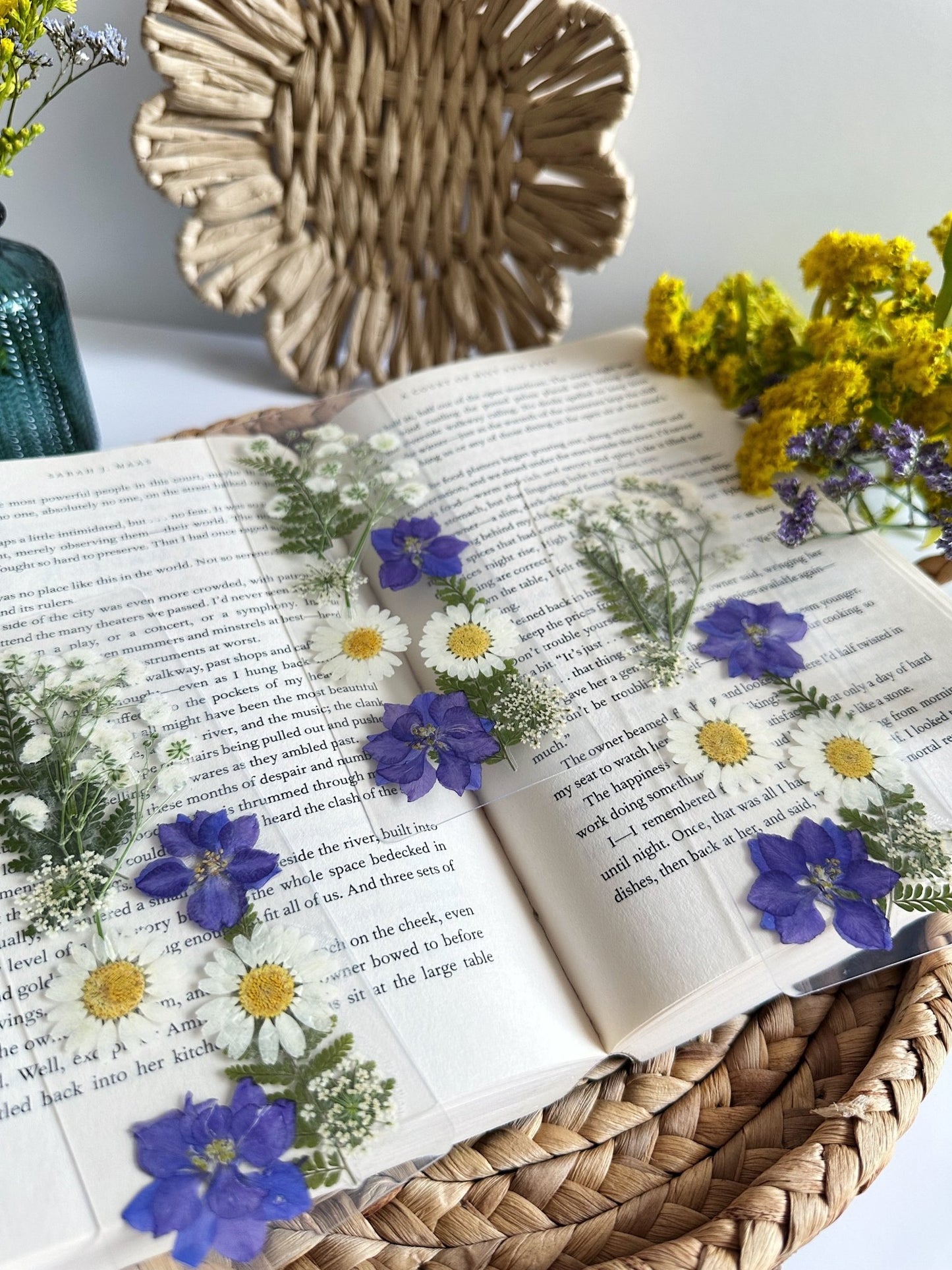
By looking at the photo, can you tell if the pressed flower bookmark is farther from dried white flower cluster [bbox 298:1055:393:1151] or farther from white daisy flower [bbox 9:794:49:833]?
white daisy flower [bbox 9:794:49:833]

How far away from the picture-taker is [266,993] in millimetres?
427

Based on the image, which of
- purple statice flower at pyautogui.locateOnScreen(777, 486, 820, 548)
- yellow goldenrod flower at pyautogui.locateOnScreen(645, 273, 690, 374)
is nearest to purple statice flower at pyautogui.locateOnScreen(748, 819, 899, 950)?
purple statice flower at pyautogui.locateOnScreen(777, 486, 820, 548)

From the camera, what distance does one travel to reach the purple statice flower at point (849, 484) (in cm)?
62

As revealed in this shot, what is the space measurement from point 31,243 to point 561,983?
0.82m

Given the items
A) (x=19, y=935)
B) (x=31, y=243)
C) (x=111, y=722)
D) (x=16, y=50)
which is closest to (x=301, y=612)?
(x=111, y=722)

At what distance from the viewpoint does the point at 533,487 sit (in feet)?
2.17

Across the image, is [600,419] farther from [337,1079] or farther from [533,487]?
[337,1079]

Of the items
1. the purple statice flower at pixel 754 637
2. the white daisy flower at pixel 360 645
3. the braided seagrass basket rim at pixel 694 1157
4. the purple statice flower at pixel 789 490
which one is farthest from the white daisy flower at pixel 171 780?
the purple statice flower at pixel 789 490

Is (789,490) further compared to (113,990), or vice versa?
(789,490)

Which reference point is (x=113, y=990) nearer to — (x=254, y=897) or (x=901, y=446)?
(x=254, y=897)

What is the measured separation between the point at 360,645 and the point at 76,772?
0.57 feet

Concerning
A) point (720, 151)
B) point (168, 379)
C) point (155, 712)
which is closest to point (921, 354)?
point (720, 151)

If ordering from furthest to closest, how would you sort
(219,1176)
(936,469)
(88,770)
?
(936,469) < (88,770) < (219,1176)

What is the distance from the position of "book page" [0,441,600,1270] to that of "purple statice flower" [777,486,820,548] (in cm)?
29
